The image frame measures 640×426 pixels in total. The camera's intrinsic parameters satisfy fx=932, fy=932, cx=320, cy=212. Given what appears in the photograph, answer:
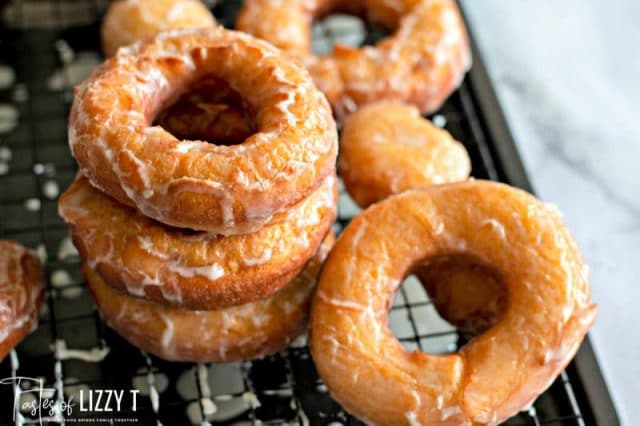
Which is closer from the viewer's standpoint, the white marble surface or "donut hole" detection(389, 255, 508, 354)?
"donut hole" detection(389, 255, 508, 354)

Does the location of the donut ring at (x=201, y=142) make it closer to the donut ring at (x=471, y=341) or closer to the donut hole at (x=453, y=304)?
the donut ring at (x=471, y=341)

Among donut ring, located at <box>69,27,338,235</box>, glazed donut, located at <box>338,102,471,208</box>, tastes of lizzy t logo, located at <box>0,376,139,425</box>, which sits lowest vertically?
tastes of lizzy t logo, located at <box>0,376,139,425</box>

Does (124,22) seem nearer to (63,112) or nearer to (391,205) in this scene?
(63,112)

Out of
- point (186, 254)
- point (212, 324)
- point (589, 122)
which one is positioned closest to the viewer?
point (186, 254)

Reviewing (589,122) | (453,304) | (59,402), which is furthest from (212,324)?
(589,122)

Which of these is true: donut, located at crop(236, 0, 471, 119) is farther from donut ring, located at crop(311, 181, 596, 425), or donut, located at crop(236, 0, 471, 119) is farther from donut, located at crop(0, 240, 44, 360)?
donut, located at crop(0, 240, 44, 360)

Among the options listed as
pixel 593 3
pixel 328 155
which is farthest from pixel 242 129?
pixel 593 3

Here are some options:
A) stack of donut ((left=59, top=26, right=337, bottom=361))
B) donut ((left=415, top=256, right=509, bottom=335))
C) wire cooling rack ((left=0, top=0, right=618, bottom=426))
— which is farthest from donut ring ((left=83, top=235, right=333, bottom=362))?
donut ((left=415, top=256, right=509, bottom=335))

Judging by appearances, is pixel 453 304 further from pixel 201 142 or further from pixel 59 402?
pixel 59 402
